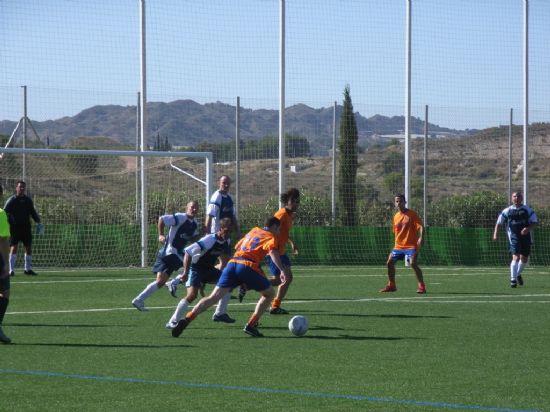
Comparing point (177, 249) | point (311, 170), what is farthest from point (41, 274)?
point (311, 170)

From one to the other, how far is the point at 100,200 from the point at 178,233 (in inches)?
556

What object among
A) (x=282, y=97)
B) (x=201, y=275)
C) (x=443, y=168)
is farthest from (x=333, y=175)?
(x=201, y=275)

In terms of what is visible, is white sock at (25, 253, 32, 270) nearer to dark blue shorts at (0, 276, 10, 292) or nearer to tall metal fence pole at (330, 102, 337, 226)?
tall metal fence pole at (330, 102, 337, 226)

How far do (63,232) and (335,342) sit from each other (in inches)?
676

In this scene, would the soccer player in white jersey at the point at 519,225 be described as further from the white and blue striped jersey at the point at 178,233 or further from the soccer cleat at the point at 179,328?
the soccer cleat at the point at 179,328

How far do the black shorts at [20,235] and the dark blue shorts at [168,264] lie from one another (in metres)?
8.28

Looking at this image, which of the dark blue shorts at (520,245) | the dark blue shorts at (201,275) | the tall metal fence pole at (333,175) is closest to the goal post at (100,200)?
the tall metal fence pole at (333,175)

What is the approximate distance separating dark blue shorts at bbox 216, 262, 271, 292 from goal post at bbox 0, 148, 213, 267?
51.2 feet

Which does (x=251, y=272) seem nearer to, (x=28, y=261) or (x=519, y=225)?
(x=519, y=225)

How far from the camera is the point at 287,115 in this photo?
109ft

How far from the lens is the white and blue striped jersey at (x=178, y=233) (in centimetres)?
1717

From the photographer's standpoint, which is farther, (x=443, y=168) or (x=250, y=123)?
(x=443, y=168)

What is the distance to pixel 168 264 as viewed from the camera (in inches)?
667

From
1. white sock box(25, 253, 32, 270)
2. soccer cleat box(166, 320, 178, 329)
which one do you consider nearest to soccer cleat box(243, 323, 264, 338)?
soccer cleat box(166, 320, 178, 329)
